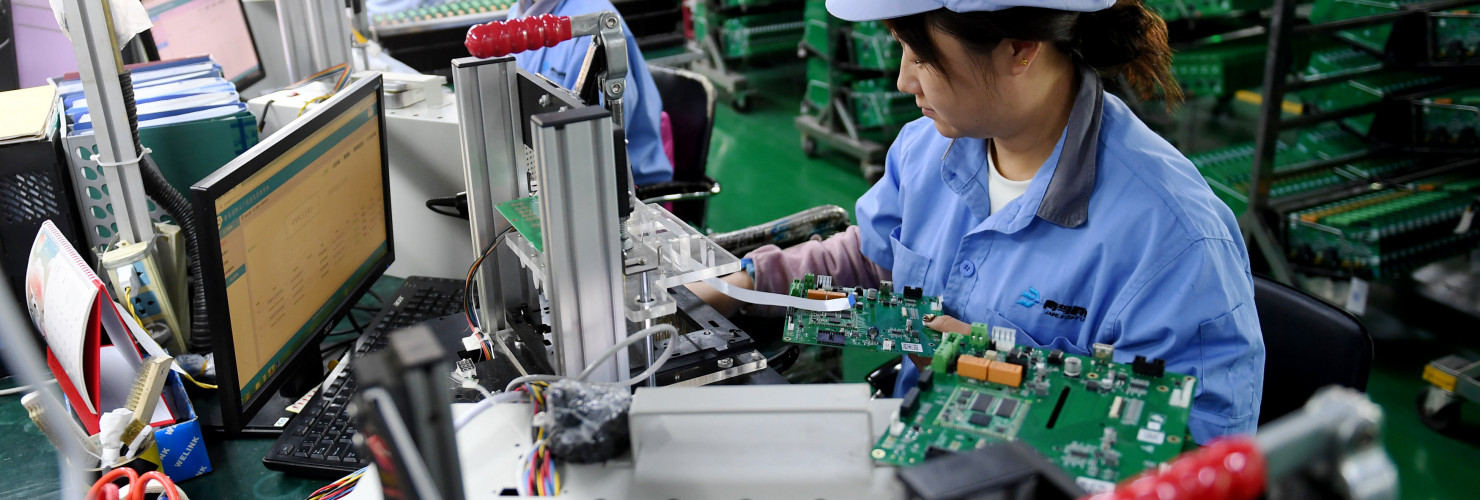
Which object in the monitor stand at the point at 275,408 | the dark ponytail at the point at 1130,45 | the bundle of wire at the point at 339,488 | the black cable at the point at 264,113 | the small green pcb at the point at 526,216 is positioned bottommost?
the monitor stand at the point at 275,408

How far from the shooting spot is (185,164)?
6.15 feet

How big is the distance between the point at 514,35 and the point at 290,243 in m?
0.61

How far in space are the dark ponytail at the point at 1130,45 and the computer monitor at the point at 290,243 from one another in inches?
46.8

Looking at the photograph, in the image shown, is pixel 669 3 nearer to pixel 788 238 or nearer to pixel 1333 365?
pixel 788 238

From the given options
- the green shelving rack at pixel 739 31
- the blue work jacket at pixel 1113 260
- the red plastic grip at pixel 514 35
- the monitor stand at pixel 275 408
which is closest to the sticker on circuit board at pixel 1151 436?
the blue work jacket at pixel 1113 260

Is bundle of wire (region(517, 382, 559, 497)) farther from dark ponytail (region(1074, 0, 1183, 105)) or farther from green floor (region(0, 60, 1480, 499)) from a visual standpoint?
dark ponytail (region(1074, 0, 1183, 105))

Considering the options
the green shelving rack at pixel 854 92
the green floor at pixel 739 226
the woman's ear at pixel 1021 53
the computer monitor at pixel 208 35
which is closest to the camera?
the woman's ear at pixel 1021 53

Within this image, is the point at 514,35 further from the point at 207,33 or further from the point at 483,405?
the point at 207,33

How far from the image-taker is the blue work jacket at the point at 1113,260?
1424mm

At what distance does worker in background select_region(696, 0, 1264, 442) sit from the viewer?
55.6 inches

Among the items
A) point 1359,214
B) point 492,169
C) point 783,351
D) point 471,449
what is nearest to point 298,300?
point 492,169

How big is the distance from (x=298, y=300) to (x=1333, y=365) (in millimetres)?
1643

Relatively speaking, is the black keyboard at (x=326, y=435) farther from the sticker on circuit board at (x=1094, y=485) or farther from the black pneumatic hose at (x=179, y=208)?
the sticker on circuit board at (x=1094, y=485)

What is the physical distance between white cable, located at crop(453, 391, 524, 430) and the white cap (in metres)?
0.66
